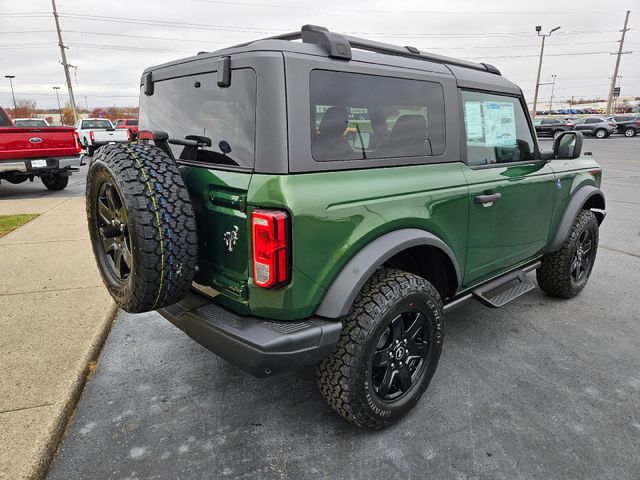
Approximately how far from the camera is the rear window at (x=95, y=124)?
64.2 feet

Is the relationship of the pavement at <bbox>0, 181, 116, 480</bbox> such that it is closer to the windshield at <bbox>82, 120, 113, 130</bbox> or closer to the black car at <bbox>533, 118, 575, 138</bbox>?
the windshield at <bbox>82, 120, 113, 130</bbox>

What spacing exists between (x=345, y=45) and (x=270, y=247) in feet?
3.47

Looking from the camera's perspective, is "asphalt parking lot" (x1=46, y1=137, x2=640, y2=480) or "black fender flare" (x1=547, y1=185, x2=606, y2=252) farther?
"black fender flare" (x1=547, y1=185, x2=606, y2=252)

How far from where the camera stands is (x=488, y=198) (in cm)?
279

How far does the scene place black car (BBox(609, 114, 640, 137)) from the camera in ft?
101

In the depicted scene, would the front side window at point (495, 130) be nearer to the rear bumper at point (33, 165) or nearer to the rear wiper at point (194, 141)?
the rear wiper at point (194, 141)

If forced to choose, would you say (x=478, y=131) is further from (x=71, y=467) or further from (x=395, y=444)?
(x=71, y=467)

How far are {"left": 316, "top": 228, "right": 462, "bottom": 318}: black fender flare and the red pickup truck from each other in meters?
8.94

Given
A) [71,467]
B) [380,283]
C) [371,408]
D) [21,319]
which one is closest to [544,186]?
[380,283]

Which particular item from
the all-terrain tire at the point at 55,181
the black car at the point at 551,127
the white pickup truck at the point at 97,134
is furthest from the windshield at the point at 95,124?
the black car at the point at 551,127

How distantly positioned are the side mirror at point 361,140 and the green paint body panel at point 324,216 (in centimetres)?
13

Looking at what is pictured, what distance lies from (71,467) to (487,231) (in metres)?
2.66

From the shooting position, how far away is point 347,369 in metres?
2.12

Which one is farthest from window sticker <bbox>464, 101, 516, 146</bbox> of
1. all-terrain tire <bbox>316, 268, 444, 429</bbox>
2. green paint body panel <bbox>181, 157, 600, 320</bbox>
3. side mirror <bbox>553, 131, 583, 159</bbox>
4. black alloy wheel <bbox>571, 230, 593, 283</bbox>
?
black alloy wheel <bbox>571, 230, 593, 283</bbox>
